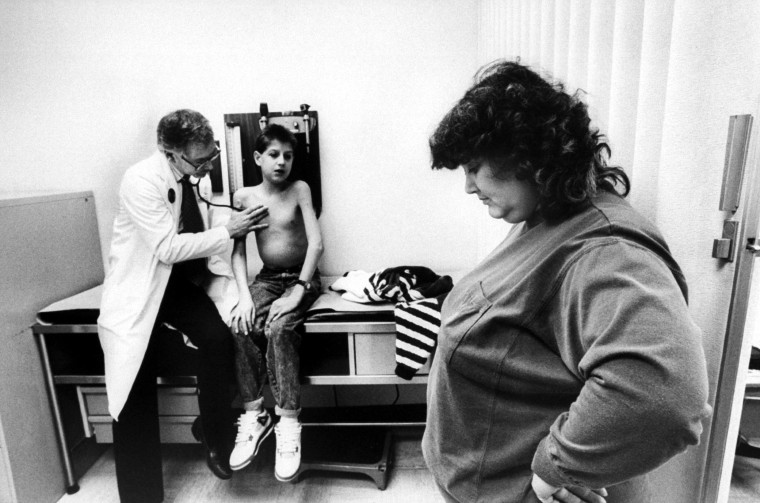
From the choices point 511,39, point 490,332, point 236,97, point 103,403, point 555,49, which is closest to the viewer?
point 490,332

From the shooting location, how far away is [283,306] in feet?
5.96

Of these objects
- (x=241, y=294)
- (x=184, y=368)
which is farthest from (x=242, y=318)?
(x=184, y=368)

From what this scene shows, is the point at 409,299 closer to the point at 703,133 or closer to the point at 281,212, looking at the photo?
the point at 281,212

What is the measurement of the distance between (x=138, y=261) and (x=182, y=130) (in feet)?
1.67

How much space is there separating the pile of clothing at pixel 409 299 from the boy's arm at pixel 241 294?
370 mm

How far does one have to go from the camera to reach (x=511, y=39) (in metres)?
1.74

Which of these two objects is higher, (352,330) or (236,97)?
(236,97)

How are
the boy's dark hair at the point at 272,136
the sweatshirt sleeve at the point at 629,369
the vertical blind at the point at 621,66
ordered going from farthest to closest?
the boy's dark hair at the point at 272,136 < the vertical blind at the point at 621,66 < the sweatshirt sleeve at the point at 629,369

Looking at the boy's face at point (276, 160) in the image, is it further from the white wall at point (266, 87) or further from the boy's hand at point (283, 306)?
the boy's hand at point (283, 306)

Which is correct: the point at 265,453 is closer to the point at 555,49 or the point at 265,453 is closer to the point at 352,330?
the point at 352,330

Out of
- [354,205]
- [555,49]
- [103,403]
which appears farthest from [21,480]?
[555,49]

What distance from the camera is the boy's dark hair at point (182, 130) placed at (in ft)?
5.65

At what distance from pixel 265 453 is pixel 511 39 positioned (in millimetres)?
1989

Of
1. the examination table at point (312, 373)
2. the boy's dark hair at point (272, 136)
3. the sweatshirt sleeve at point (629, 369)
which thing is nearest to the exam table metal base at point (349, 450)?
the examination table at point (312, 373)
